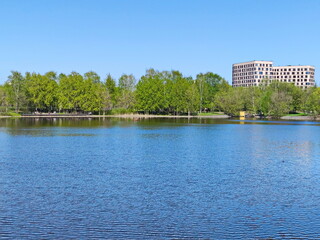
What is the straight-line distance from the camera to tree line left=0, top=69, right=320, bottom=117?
481 ft

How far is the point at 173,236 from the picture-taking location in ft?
49.9

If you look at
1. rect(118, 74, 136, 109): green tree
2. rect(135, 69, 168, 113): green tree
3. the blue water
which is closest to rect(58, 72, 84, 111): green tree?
rect(118, 74, 136, 109): green tree

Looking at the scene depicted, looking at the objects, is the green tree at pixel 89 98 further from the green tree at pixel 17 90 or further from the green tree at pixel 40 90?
the green tree at pixel 17 90

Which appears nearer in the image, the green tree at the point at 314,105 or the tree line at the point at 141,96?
the green tree at the point at 314,105

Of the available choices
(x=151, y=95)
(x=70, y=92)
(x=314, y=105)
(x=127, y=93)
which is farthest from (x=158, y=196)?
(x=127, y=93)

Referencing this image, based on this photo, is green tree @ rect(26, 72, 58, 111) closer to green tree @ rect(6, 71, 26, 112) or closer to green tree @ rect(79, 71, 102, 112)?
green tree @ rect(6, 71, 26, 112)

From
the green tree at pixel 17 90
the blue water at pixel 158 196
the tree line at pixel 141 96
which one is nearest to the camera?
the blue water at pixel 158 196

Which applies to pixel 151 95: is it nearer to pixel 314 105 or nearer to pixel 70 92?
pixel 70 92

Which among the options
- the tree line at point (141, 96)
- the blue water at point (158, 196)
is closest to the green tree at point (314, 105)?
the tree line at point (141, 96)

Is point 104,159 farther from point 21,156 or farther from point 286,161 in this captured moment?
point 286,161

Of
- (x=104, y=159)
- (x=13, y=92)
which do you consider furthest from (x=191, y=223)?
(x=13, y=92)

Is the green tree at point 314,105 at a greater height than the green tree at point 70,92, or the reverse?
the green tree at point 70,92

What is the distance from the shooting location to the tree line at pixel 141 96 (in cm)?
14675

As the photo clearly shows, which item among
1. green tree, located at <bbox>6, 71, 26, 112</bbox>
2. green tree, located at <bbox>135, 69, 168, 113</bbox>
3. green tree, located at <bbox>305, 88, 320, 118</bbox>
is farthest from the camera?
green tree, located at <bbox>135, 69, 168, 113</bbox>
